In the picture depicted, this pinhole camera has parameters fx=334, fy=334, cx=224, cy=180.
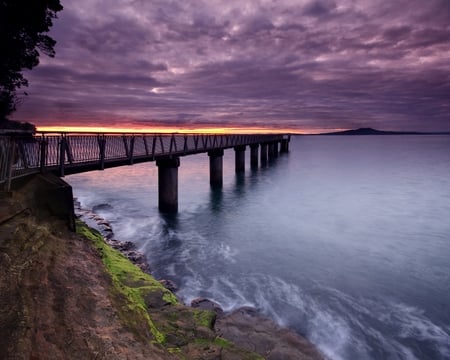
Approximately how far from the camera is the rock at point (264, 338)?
7328mm

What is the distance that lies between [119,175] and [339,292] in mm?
38736

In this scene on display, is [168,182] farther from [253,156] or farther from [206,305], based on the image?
[253,156]

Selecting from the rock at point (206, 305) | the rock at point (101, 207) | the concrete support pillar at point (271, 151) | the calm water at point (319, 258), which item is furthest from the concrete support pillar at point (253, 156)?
the rock at point (206, 305)

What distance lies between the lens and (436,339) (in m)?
9.23

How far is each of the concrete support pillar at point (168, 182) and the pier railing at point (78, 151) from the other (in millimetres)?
727

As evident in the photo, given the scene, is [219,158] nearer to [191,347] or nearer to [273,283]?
[273,283]

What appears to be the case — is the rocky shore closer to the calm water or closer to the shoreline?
the shoreline

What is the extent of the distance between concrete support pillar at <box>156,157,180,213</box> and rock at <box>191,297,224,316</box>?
12312mm

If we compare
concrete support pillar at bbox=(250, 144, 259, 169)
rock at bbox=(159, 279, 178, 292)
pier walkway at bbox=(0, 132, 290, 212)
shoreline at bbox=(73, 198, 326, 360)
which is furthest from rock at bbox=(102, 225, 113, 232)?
concrete support pillar at bbox=(250, 144, 259, 169)

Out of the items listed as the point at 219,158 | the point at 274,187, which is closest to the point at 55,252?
the point at 219,158

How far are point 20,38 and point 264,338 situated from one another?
20060 millimetres

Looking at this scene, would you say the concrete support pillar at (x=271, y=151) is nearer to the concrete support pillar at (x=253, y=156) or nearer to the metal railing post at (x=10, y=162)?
the concrete support pillar at (x=253, y=156)

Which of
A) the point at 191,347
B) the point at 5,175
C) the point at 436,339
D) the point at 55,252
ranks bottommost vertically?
the point at 436,339

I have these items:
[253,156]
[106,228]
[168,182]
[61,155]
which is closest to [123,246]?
[106,228]
